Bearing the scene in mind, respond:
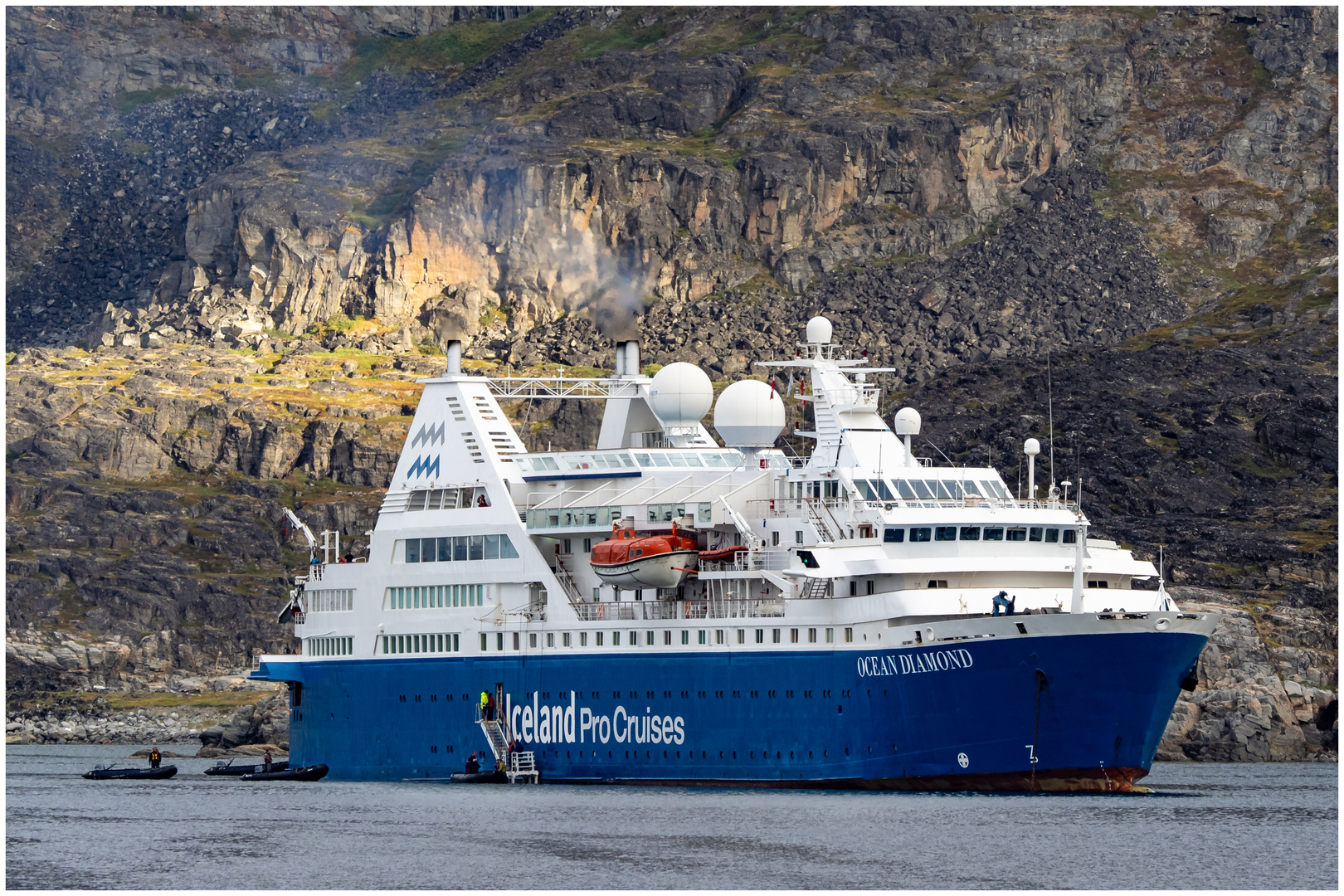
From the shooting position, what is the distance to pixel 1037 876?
156 feet

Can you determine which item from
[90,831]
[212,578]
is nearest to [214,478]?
[212,578]

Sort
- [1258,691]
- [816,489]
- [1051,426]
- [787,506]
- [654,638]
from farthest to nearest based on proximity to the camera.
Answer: [1258,691]
[1051,426]
[787,506]
[816,489]
[654,638]

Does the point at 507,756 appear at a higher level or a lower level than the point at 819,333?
lower

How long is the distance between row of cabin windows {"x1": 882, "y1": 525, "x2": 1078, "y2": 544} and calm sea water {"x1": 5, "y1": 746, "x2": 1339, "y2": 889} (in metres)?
6.76

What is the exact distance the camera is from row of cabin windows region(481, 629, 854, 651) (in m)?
61.9

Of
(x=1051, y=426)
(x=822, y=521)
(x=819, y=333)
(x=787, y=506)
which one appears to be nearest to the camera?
(x=822, y=521)

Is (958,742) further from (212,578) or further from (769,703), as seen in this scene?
(212,578)

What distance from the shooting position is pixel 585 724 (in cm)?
6600

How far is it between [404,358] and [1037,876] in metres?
151

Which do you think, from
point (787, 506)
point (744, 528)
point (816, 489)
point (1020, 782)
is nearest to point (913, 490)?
point (816, 489)

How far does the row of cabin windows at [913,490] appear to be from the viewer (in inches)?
2485

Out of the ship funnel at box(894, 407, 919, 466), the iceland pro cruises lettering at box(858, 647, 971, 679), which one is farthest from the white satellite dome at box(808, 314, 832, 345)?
the iceland pro cruises lettering at box(858, 647, 971, 679)

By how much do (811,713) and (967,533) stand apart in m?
6.32

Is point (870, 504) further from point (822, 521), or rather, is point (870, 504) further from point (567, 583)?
point (567, 583)
